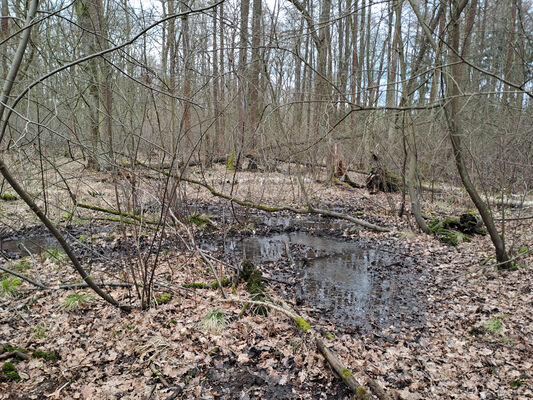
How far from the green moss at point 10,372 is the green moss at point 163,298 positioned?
156 centimetres

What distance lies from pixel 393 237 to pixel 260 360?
18.3ft

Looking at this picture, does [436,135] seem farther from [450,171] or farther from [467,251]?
[467,251]

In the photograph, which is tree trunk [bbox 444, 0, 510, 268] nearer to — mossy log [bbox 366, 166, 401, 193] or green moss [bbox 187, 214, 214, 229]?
green moss [bbox 187, 214, 214, 229]

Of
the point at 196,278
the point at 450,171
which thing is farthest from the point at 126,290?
the point at 450,171

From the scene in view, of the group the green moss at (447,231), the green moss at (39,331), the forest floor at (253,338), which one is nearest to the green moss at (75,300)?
the forest floor at (253,338)

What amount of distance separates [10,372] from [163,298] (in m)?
1.75

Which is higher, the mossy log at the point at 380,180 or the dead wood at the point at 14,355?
the mossy log at the point at 380,180

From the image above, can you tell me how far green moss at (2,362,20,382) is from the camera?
293cm

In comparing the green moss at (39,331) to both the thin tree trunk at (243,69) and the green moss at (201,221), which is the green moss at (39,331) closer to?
the thin tree trunk at (243,69)

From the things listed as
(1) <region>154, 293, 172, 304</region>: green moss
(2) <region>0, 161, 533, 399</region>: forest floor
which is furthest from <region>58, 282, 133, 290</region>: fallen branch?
(1) <region>154, 293, 172, 304</region>: green moss

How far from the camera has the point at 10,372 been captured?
2.96 metres

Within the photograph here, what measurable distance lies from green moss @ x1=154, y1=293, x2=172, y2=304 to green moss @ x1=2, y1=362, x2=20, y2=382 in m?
1.56

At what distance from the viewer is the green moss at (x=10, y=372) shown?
2926mm

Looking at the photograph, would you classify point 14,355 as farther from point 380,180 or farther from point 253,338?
point 380,180
